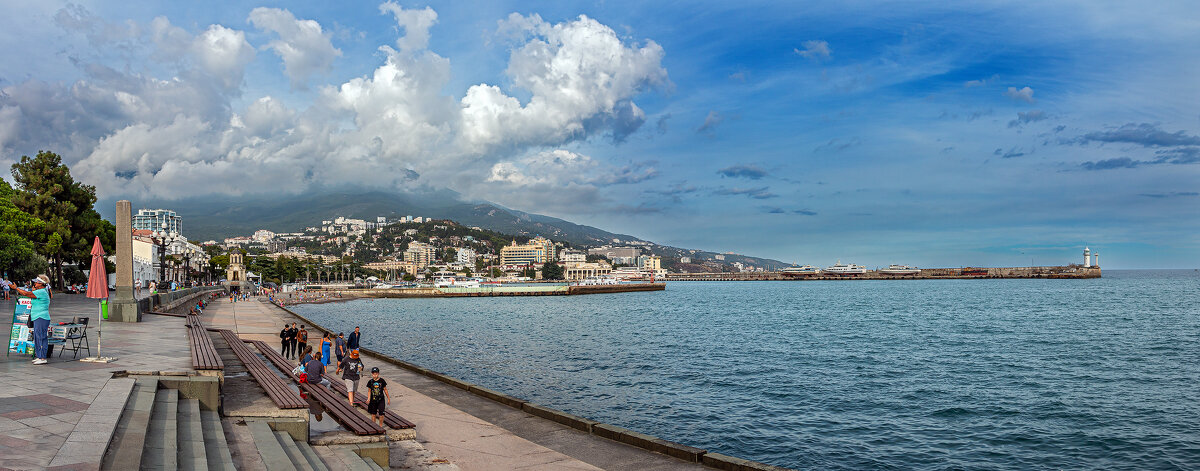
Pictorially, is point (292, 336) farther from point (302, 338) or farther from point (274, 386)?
point (274, 386)

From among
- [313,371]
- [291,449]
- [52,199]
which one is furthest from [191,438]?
[52,199]

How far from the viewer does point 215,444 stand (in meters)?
6.69

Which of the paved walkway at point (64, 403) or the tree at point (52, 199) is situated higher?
the tree at point (52, 199)

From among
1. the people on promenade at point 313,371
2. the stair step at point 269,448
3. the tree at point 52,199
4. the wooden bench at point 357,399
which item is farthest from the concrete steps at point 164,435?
the tree at point 52,199

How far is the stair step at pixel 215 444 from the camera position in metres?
6.02

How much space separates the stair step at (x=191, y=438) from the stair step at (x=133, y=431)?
1.10 feet

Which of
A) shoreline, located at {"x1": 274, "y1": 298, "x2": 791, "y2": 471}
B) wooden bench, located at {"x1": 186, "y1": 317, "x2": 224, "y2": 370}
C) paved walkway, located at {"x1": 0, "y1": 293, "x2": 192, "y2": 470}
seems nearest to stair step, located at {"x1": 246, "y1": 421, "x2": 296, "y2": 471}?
paved walkway, located at {"x1": 0, "y1": 293, "x2": 192, "y2": 470}

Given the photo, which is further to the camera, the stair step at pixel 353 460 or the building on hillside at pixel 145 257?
the building on hillside at pixel 145 257

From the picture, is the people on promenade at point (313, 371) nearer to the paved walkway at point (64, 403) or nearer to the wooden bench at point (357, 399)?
the wooden bench at point (357, 399)

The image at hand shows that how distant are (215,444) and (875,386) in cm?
1865

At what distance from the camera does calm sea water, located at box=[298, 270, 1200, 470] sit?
13430 mm

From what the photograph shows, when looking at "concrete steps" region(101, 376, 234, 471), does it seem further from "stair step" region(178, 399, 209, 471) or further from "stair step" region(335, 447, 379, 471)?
"stair step" region(335, 447, 379, 471)

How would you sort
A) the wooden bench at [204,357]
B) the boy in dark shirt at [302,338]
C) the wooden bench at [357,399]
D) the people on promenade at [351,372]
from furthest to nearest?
1. the boy in dark shirt at [302,338]
2. the people on promenade at [351,372]
3. the wooden bench at [357,399]
4. the wooden bench at [204,357]

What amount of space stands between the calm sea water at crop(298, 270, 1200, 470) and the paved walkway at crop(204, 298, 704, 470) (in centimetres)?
301
